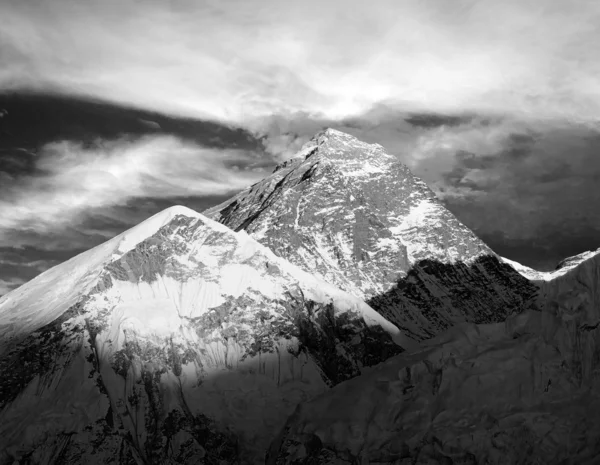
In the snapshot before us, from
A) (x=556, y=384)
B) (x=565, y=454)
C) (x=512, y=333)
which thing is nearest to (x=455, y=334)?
(x=512, y=333)

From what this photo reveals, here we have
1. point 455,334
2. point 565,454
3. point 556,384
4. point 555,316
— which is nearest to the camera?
point 565,454

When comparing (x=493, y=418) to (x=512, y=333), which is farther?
(x=512, y=333)

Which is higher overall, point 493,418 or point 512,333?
point 512,333

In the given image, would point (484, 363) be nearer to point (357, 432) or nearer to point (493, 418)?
point (493, 418)

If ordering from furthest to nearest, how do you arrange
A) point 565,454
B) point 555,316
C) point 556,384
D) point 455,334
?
point 455,334 < point 555,316 < point 556,384 < point 565,454

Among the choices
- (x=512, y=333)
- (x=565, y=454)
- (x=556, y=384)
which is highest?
(x=512, y=333)

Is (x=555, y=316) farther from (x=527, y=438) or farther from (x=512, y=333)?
(x=527, y=438)
